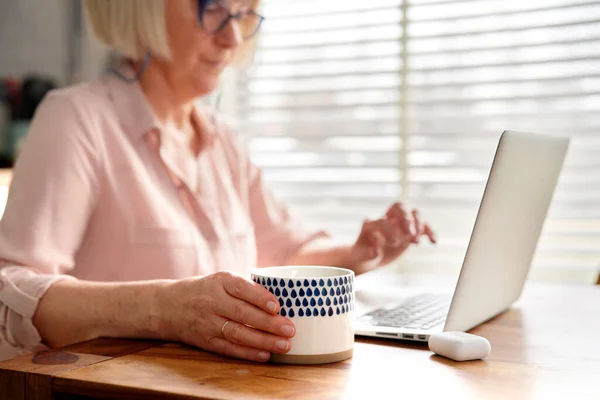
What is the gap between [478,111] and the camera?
1.93 metres

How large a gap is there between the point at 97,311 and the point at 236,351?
0.23 m

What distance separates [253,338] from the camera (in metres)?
0.70

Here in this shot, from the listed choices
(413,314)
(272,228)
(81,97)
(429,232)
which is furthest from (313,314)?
(272,228)

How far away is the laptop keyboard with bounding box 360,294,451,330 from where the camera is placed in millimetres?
869

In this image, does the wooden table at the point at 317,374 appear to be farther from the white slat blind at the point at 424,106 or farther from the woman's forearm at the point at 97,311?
the white slat blind at the point at 424,106

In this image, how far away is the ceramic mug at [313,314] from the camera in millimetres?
697

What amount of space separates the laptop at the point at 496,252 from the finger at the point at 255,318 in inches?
6.6

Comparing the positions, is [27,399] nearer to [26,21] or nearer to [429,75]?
[429,75]

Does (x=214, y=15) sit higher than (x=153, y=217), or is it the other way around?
(x=214, y=15)

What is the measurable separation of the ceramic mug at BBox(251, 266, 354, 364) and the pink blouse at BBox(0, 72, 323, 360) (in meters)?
0.38

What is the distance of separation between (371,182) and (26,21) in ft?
4.26

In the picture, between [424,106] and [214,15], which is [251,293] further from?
[424,106]

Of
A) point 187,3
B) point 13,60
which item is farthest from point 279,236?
point 13,60

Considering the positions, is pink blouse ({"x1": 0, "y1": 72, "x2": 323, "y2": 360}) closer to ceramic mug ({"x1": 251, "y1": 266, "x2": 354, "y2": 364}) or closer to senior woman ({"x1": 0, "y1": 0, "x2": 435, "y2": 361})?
senior woman ({"x1": 0, "y1": 0, "x2": 435, "y2": 361})
